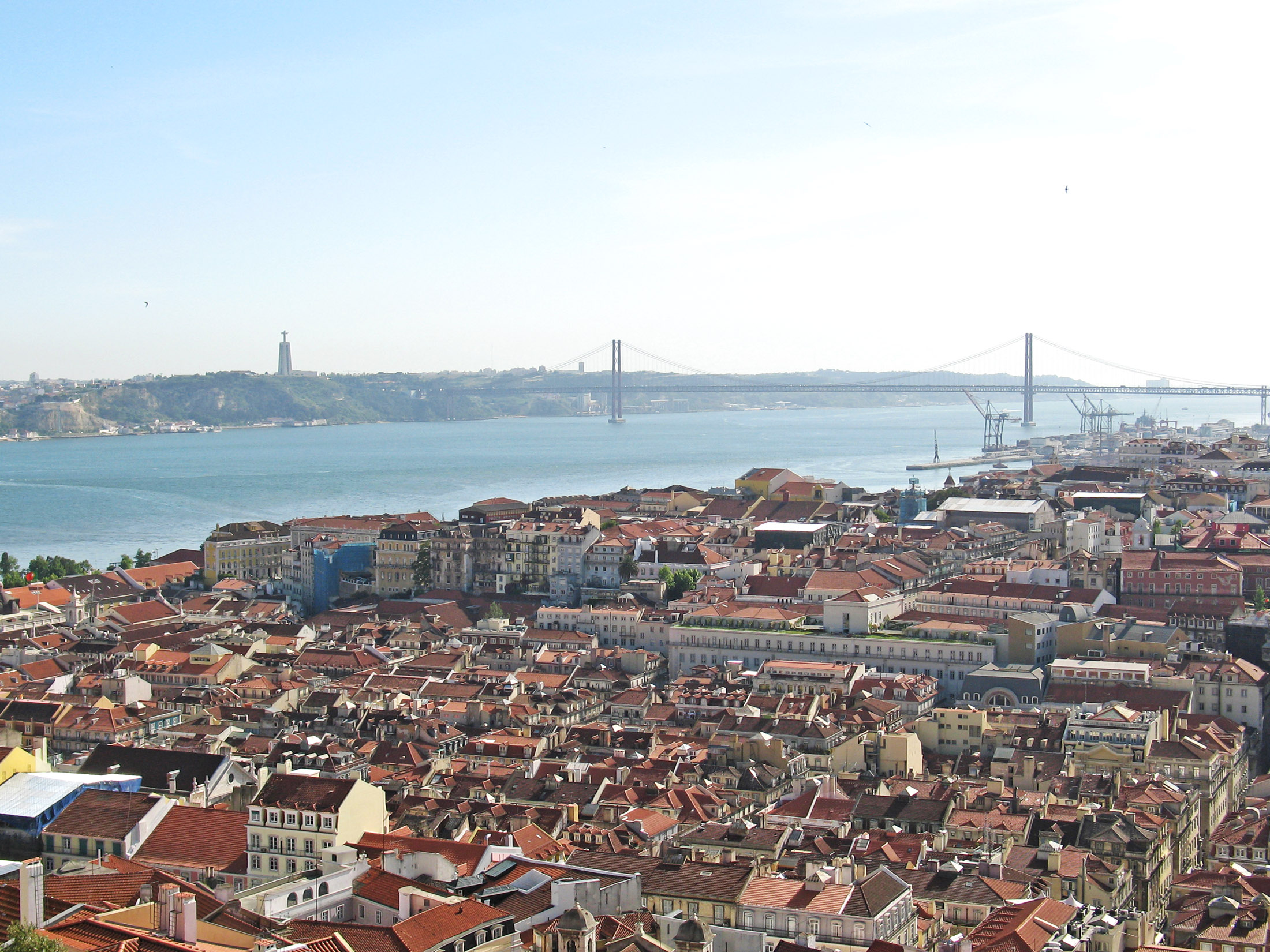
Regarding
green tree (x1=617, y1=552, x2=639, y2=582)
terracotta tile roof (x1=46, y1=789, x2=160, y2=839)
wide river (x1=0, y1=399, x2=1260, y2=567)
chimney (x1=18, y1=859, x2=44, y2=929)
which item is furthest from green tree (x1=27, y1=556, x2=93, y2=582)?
chimney (x1=18, y1=859, x2=44, y2=929)

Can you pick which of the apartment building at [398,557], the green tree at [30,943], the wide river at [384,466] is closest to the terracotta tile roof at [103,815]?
the green tree at [30,943]

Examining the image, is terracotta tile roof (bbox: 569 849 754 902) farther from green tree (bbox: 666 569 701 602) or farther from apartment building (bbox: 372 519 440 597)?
apartment building (bbox: 372 519 440 597)

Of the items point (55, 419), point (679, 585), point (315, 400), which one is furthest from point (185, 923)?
point (315, 400)

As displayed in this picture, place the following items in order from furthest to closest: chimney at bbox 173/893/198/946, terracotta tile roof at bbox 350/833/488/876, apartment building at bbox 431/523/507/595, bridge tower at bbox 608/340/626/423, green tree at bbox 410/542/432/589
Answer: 1. bridge tower at bbox 608/340/626/423
2. green tree at bbox 410/542/432/589
3. apartment building at bbox 431/523/507/595
4. terracotta tile roof at bbox 350/833/488/876
5. chimney at bbox 173/893/198/946

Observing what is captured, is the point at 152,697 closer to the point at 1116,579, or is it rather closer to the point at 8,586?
the point at 8,586

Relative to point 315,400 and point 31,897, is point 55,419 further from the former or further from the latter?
point 31,897

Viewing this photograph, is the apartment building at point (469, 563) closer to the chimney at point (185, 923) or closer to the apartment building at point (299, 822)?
the apartment building at point (299, 822)
